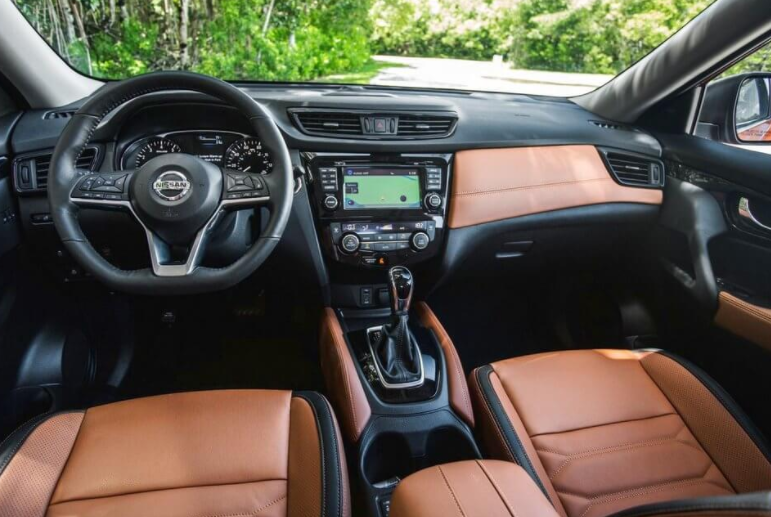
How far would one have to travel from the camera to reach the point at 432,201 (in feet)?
6.35

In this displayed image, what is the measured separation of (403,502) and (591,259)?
5.86 feet

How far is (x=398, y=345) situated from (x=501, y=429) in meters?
0.44

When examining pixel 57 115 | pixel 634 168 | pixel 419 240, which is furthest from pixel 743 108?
pixel 57 115

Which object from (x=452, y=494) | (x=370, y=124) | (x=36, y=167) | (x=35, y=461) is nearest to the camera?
(x=452, y=494)

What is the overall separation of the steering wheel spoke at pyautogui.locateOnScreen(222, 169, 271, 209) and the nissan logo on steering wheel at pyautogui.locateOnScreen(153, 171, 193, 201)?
0.10m

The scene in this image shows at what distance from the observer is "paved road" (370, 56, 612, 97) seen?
2316 mm

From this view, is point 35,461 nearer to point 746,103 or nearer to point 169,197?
point 169,197

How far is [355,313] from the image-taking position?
2.09 metres

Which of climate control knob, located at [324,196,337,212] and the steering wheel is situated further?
climate control knob, located at [324,196,337,212]

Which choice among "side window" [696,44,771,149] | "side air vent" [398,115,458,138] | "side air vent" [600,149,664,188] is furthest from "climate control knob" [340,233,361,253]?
"side window" [696,44,771,149]

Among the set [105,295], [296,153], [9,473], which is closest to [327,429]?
[9,473]

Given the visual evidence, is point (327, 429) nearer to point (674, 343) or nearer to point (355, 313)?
point (355, 313)

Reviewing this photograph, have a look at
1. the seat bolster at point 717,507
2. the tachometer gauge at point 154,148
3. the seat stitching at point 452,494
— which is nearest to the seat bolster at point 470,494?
the seat stitching at point 452,494

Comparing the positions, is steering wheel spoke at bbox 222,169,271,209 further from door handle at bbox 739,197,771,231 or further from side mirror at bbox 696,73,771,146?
side mirror at bbox 696,73,771,146
